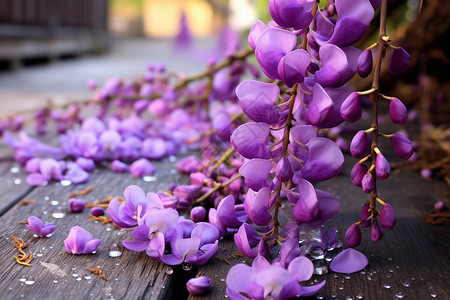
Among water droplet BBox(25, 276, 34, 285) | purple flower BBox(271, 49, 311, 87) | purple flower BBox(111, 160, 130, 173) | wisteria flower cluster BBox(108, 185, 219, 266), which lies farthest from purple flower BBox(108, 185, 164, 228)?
purple flower BBox(111, 160, 130, 173)

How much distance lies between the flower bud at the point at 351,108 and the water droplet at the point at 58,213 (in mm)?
411

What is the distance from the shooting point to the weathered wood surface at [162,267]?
0.45 meters

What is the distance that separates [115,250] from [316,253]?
0.22m

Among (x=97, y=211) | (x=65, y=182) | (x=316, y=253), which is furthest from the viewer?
(x=65, y=182)

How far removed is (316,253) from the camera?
51 cm

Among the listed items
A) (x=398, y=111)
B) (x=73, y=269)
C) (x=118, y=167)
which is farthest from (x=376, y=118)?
(x=118, y=167)

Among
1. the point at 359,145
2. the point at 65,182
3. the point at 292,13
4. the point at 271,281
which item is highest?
the point at 292,13

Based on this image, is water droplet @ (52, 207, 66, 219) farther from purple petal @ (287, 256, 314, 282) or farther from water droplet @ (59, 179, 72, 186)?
purple petal @ (287, 256, 314, 282)

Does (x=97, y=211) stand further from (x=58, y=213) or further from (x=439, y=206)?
(x=439, y=206)

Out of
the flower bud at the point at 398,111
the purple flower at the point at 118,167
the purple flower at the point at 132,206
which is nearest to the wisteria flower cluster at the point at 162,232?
the purple flower at the point at 132,206

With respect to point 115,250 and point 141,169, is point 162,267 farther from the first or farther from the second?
point 141,169

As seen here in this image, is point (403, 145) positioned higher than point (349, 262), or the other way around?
point (403, 145)

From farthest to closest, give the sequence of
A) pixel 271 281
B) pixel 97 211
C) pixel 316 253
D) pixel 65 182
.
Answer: pixel 65 182 → pixel 97 211 → pixel 316 253 → pixel 271 281

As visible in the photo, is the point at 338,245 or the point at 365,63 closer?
the point at 365,63
